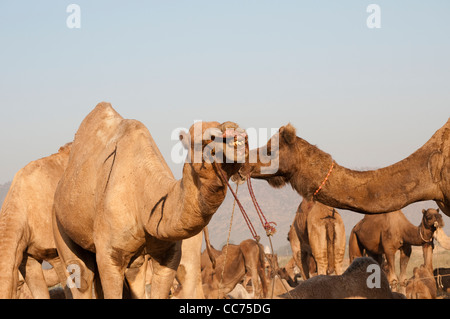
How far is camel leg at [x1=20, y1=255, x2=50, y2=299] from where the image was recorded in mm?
9633

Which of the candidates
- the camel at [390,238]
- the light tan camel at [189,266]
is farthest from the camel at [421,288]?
the light tan camel at [189,266]

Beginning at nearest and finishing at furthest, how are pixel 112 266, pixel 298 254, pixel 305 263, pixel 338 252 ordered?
pixel 112 266
pixel 338 252
pixel 305 263
pixel 298 254

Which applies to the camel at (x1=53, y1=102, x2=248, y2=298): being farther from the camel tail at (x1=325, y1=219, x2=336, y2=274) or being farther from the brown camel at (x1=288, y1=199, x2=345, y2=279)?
the camel tail at (x1=325, y1=219, x2=336, y2=274)

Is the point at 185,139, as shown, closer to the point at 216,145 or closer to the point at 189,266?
the point at 216,145

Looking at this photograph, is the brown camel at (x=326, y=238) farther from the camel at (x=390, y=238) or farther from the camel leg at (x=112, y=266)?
the camel leg at (x=112, y=266)

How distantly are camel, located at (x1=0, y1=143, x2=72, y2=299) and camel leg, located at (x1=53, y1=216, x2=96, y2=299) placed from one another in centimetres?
51

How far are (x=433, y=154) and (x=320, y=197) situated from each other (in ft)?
3.55

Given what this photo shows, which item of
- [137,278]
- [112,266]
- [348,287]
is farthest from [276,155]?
[348,287]

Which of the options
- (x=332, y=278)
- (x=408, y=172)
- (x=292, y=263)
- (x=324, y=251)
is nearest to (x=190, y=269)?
(x=332, y=278)

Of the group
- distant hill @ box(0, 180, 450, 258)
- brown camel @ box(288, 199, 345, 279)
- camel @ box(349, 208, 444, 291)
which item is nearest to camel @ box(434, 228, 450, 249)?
camel @ box(349, 208, 444, 291)

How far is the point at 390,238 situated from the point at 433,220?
1741mm

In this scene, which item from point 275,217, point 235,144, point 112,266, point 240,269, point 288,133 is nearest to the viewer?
point 235,144

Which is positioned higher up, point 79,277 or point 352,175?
point 352,175

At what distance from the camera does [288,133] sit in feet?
20.2
